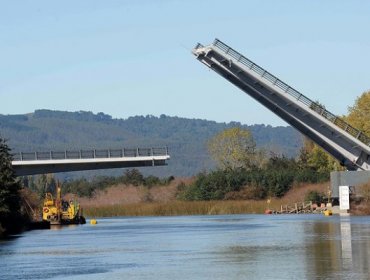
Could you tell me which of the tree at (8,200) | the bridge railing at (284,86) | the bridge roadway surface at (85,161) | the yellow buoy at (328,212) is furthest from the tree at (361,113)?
the tree at (8,200)

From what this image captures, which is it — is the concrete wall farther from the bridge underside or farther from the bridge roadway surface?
the bridge underside

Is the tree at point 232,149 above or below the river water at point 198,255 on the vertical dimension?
above

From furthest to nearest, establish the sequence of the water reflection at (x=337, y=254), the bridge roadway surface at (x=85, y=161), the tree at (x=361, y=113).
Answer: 1. the tree at (x=361, y=113)
2. the bridge roadway surface at (x=85, y=161)
3. the water reflection at (x=337, y=254)

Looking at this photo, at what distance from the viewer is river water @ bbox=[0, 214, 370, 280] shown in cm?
2427

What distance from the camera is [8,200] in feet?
154

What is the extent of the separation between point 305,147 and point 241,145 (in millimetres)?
6812

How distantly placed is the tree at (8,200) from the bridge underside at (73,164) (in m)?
13.9

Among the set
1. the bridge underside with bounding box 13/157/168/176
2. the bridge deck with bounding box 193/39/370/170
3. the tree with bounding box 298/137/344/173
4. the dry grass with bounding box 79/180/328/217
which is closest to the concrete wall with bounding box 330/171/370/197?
the bridge deck with bounding box 193/39/370/170

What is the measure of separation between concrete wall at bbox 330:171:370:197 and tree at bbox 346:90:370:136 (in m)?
10.5

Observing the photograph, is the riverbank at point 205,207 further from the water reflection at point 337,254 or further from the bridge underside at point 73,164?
the water reflection at point 337,254

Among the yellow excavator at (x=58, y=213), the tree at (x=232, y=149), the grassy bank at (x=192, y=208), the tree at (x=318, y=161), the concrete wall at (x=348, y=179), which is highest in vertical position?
the tree at (x=232, y=149)

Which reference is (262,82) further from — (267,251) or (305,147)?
(305,147)

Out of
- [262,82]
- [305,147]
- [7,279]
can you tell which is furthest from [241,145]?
A: [7,279]

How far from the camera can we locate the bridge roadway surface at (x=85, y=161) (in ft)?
215
